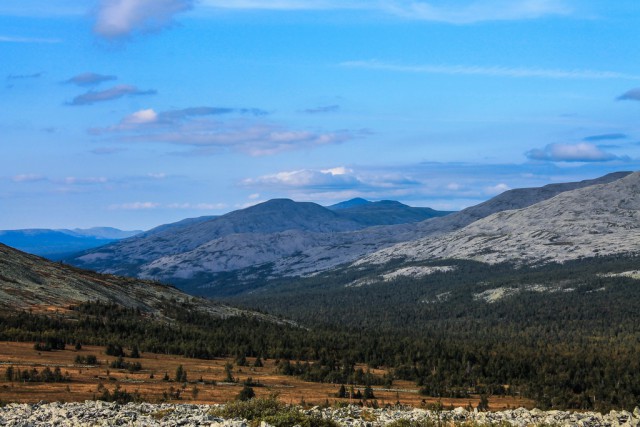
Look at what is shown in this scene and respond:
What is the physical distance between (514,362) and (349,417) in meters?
83.8

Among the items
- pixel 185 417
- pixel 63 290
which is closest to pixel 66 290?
pixel 63 290

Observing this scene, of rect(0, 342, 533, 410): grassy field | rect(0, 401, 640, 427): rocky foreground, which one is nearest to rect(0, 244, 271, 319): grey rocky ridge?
rect(0, 342, 533, 410): grassy field

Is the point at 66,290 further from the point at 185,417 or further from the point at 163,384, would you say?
the point at 185,417

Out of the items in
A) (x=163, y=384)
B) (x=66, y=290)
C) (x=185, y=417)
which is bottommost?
(x=163, y=384)

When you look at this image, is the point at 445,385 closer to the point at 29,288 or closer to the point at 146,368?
the point at 146,368

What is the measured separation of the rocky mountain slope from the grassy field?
40.1 meters

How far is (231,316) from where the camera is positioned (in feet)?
567

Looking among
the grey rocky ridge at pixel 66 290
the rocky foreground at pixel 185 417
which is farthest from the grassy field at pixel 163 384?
the grey rocky ridge at pixel 66 290

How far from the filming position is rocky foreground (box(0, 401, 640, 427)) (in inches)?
1785

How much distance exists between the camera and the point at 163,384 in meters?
76.3

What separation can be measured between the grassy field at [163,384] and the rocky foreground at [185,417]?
8395 mm

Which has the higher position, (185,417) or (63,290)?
(63,290)

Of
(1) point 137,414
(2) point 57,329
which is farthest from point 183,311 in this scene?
(1) point 137,414

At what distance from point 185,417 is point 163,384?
29.9 metres
